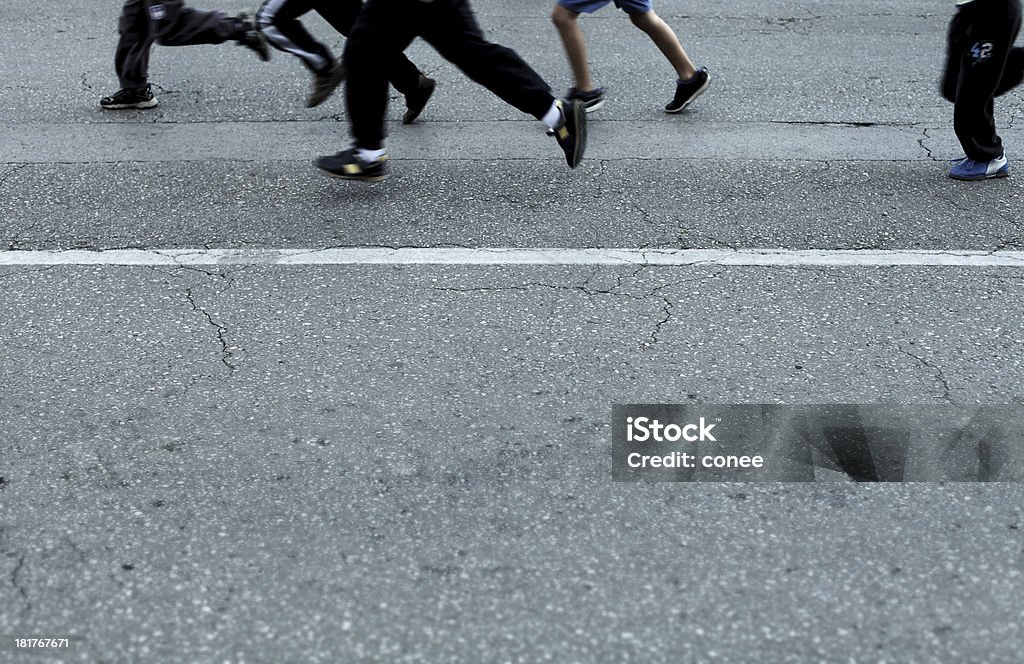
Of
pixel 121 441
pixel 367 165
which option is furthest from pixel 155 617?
pixel 367 165

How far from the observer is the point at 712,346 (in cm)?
389

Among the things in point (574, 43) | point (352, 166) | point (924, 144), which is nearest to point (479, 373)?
point (352, 166)

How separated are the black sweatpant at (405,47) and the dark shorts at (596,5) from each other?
0.87 meters

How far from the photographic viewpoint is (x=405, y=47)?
5.05m

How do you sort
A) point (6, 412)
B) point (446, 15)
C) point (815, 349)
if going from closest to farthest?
point (6, 412) → point (815, 349) → point (446, 15)

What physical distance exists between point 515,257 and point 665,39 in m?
2.09

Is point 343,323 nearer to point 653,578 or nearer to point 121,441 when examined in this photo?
point 121,441

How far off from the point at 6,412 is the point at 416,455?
133 cm

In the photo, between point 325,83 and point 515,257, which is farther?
point 325,83

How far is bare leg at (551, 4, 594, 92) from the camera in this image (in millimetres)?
5891

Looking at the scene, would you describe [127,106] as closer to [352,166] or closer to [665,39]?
[352,166]

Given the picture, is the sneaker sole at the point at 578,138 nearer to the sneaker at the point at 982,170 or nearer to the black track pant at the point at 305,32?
the black track pant at the point at 305,32

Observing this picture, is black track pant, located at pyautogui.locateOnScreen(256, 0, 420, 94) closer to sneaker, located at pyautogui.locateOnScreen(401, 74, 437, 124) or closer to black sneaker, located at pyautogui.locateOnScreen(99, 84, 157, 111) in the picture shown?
sneaker, located at pyautogui.locateOnScreen(401, 74, 437, 124)

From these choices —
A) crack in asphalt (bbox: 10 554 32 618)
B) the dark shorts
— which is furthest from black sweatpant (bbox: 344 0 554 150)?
crack in asphalt (bbox: 10 554 32 618)
